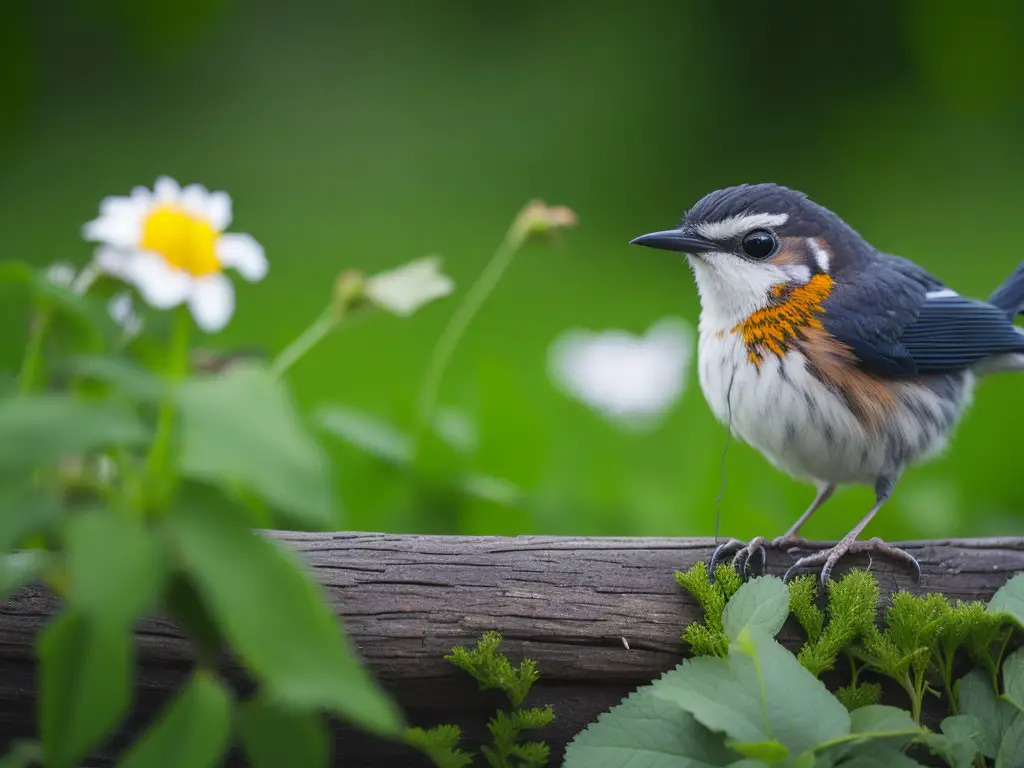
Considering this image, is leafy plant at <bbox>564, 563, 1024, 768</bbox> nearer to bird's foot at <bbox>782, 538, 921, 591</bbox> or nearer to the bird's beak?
bird's foot at <bbox>782, 538, 921, 591</bbox>

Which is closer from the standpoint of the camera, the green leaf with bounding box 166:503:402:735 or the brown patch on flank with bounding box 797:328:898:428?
the green leaf with bounding box 166:503:402:735

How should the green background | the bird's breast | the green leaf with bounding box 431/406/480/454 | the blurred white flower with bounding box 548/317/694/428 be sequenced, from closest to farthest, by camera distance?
the bird's breast → the green leaf with bounding box 431/406/480/454 → the blurred white flower with bounding box 548/317/694/428 → the green background

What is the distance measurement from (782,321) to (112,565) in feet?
4.59

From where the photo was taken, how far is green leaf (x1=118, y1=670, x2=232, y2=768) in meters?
0.97

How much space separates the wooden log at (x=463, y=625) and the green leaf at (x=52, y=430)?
1.76 feet

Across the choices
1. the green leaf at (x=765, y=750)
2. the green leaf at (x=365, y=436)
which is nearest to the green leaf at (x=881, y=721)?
the green leaf at (x=765, y=750)

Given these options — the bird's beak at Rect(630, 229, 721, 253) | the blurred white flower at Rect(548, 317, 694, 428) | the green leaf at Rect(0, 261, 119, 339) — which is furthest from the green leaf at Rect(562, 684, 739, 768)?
the blurred white flower at Rect(548, 317, 694, 428)

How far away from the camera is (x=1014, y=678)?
1.47m

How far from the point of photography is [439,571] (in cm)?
150

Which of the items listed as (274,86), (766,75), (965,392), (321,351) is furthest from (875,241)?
(274,86)

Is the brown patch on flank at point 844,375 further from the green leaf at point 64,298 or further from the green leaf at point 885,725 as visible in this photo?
the green leaf at point 64,298

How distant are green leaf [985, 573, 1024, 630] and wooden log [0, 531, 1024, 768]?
0.86 feet

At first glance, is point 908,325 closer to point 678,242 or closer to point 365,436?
point 678,242

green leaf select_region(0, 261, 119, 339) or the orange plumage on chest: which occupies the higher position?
the orange plumage on chest
